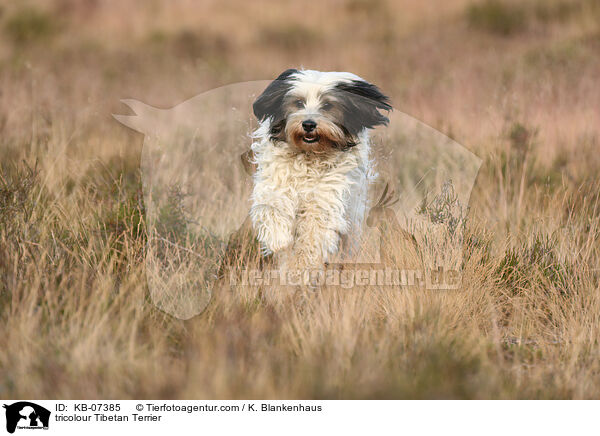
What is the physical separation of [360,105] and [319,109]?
0.80ft

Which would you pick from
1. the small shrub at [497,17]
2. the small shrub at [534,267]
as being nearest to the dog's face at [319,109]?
the small shrub at [534,267]

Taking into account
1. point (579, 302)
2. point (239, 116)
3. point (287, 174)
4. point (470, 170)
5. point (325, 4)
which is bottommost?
point (579, 302)

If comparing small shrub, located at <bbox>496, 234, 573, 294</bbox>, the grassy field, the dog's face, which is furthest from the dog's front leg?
small shrub, located at <bbox>496, 234, 573, 294</bbox>

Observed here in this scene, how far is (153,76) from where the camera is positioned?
948cm

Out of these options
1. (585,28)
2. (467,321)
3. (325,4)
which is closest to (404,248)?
(467,321)

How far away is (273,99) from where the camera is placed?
11.6ft

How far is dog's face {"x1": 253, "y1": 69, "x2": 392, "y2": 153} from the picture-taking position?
11.0ft

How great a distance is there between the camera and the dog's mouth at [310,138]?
335cm

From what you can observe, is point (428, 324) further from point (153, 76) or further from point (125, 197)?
point (153, 76)

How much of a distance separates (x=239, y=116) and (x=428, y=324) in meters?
2.22

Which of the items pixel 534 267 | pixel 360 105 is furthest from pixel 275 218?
pixel 534 267
